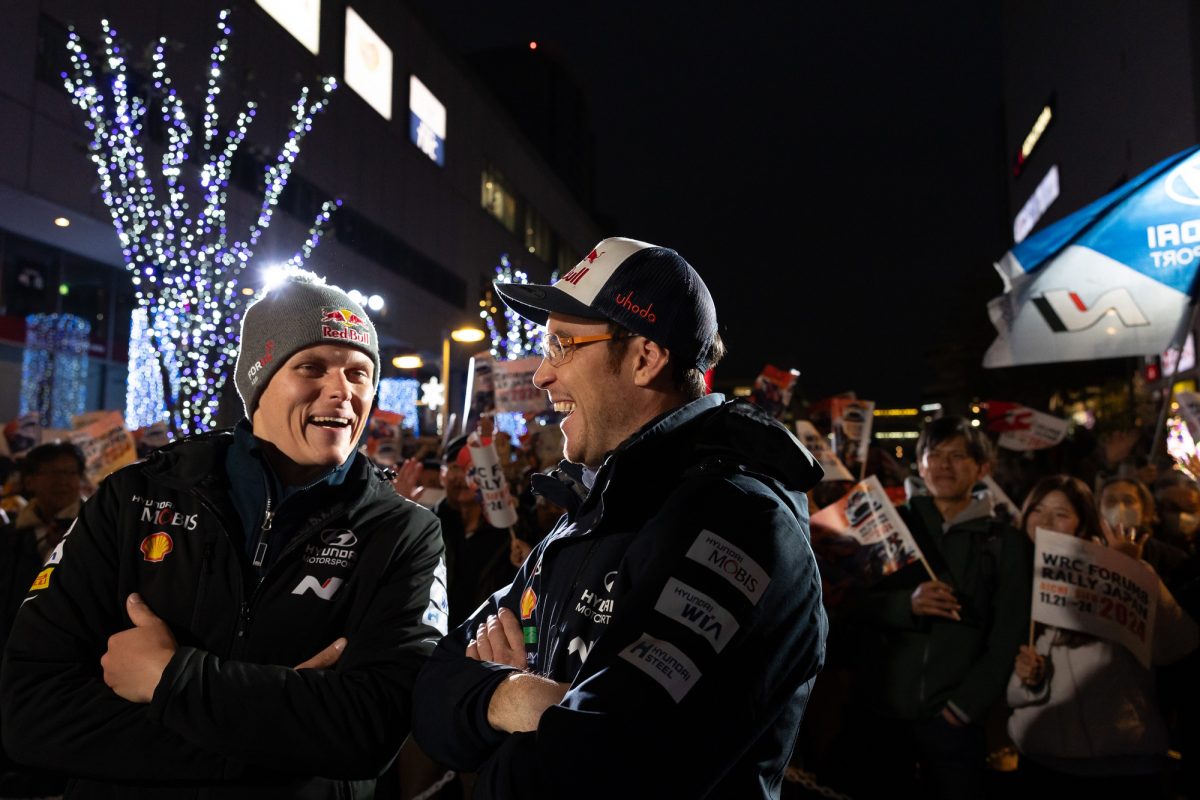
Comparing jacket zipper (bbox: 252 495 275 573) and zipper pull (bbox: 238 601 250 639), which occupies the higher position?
jacket zipper (bbox: 252 495 275 573)

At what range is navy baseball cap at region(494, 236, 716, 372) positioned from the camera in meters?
2.38

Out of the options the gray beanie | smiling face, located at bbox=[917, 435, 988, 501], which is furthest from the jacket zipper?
smiling face, located at bbox=[917, 435, 988, 501]

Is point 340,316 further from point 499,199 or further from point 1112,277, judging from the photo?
point 499,199

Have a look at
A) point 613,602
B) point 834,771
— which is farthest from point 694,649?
point 834,771

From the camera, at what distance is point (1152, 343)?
7719mm

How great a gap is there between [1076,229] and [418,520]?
24.6ft

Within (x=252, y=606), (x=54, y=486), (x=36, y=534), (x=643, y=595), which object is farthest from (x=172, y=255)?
(x=643, y=595)

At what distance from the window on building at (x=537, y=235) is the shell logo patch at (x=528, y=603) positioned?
159 feet

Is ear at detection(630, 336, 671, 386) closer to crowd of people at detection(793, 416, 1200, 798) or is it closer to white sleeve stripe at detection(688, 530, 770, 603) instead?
white sleeve stripe at detection(688, 530, 770, 603)

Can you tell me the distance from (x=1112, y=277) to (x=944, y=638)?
15.1ft

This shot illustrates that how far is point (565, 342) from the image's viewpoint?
2.51 metres

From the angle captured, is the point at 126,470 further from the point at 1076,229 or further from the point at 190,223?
the point at 190,223

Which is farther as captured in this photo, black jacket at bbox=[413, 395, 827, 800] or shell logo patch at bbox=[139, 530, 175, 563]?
A: shell logo patch at bbox=[139, 530, 175, 563]

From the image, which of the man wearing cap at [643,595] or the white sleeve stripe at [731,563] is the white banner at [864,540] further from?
the white sleeve stripe at [731,563]
